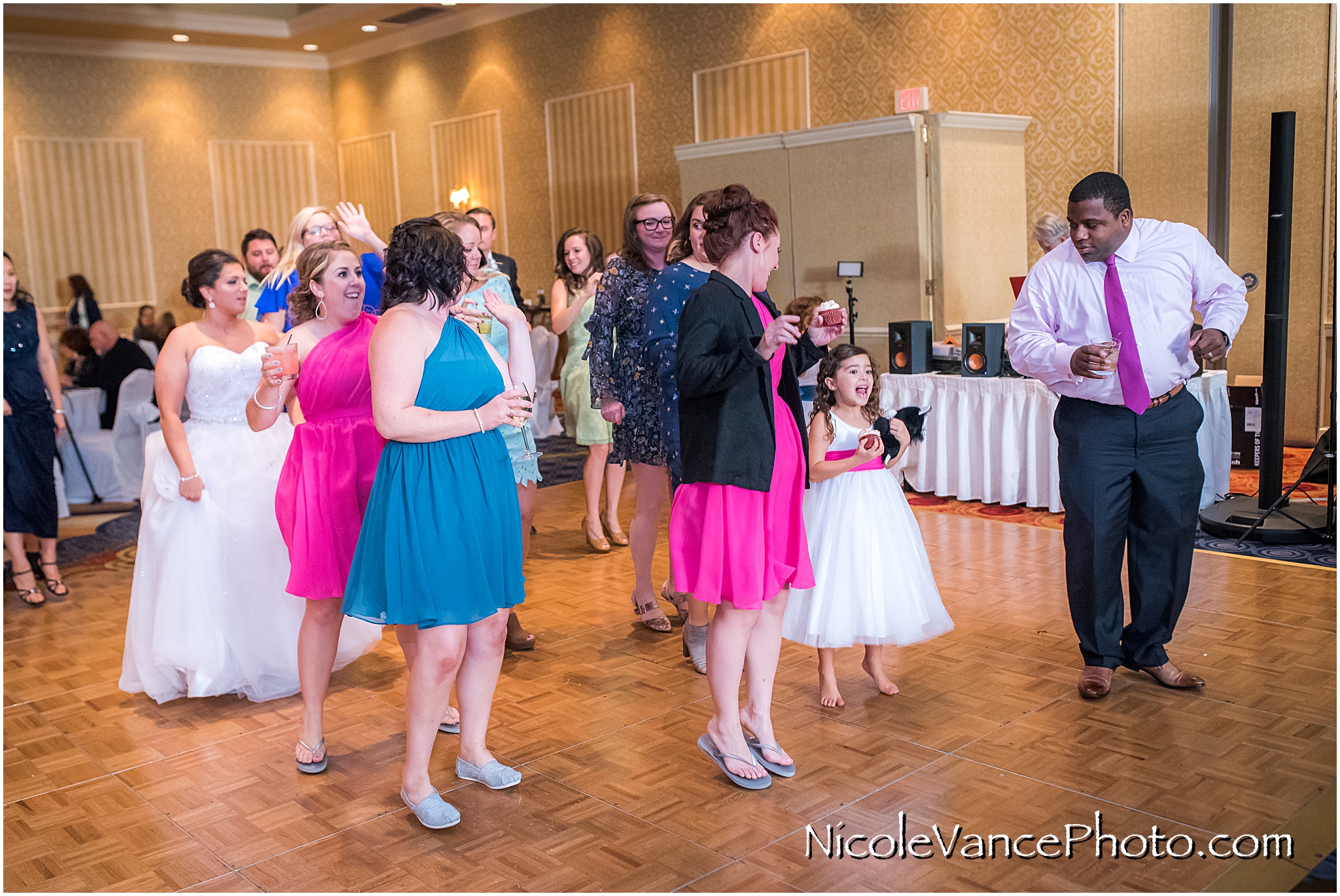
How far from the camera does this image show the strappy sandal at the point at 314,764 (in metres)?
3.10

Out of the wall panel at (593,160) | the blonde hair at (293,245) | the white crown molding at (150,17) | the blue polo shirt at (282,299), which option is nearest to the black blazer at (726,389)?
the blue polo shirt at (282,299)

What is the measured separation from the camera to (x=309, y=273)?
10.2 ft

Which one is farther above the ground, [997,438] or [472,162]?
[472,162]

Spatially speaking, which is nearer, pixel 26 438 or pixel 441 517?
pixel 441 517

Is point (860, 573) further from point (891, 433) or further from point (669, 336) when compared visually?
point (669, 336)

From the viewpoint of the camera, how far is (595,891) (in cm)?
238

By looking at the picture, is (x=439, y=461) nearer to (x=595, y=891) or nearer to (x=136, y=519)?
(x=595, y=891)

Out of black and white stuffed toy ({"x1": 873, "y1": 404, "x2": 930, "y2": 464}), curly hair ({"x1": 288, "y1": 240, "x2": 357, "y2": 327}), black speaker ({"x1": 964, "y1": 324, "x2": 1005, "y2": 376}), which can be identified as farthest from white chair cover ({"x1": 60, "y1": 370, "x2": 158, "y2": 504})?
black and white stuffed toy ({"x1": 873, "y1": 404, "x2": 930, "y2": 464})

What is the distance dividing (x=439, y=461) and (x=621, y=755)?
1.07m

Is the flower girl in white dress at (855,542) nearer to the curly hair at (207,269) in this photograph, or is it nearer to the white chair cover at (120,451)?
the curly hair at (207,269)

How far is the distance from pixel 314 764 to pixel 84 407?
5.74 metres

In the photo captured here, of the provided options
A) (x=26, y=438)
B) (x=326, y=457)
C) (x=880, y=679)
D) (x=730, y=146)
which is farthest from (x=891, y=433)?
(x=730, y=146)

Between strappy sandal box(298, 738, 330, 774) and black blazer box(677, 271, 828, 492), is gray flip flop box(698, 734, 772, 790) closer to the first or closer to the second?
black blazer box(677, 271, 828, 492)

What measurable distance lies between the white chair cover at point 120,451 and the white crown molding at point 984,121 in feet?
18.2
